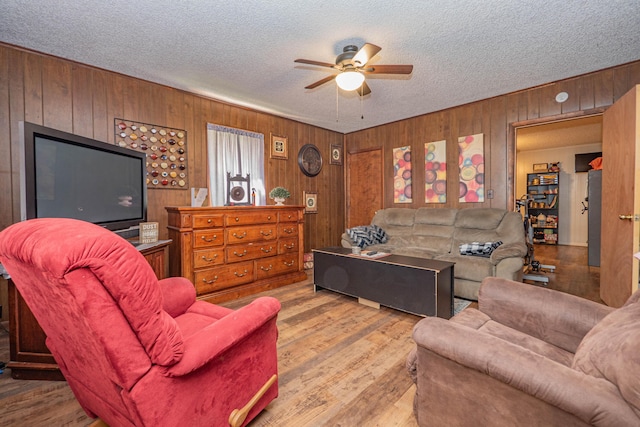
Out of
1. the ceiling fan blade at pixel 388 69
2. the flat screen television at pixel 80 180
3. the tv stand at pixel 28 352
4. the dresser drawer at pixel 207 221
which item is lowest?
the tv stand at pixel 28 352

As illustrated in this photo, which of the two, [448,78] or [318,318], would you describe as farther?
[448,78]

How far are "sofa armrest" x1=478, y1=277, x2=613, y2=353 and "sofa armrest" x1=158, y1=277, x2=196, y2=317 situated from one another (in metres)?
1.77

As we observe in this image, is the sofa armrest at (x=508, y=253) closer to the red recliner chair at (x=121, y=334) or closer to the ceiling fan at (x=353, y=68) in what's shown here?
the ceiling fan at (x=353, y=68)

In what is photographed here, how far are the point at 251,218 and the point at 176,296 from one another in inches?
72.9

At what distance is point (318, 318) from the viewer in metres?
2.65

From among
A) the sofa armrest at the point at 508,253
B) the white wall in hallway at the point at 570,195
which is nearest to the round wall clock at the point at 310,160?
the sofa armrest at the point at 508,253

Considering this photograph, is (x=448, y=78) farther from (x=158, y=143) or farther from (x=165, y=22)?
(x=158, y=143)

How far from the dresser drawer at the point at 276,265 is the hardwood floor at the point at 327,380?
73 centimetres

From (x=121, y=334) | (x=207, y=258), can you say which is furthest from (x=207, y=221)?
(x=121, y=334)

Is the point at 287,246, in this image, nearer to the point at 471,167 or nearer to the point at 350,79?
the point at 350,79

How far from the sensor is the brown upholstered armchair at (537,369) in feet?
2.50

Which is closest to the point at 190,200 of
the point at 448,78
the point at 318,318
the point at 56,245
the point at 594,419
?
the point at 318,318

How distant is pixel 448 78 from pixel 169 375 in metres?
3.65

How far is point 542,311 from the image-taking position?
4.59 feet
